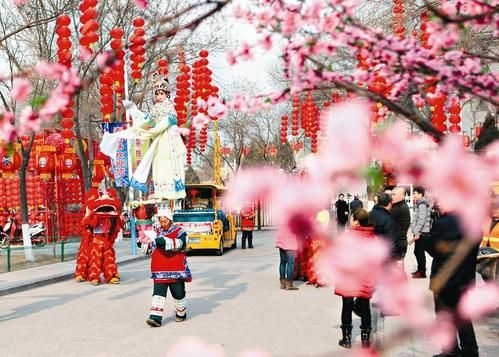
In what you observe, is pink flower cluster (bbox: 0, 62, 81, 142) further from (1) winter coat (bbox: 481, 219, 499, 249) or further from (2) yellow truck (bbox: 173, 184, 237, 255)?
(2) yellow truck (bbox: 173, 184, 237, 255)

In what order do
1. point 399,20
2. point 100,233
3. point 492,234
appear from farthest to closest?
point 100,233 < point 399,20 < point 492,234

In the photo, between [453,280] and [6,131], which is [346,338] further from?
[6,131]

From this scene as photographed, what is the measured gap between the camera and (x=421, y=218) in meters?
11.6

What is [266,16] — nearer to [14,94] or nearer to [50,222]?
[14,94]

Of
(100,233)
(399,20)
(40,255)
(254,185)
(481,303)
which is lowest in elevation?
(40,255)

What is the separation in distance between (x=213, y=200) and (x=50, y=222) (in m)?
7.06

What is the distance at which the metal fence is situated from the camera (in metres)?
16.0

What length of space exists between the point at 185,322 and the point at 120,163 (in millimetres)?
7596

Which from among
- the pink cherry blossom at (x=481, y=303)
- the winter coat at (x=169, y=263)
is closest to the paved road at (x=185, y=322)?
the winter coat at (x=169, y=263)

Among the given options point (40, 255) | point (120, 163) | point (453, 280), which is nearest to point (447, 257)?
point (453, 280)

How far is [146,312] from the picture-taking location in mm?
9219

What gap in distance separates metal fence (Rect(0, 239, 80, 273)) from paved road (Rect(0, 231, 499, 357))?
11.7 feet

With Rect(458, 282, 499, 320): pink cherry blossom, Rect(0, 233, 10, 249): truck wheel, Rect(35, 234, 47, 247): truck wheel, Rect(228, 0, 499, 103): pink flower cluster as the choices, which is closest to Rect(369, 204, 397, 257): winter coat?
Rect(228, 0, 499, 103): pink flower cluster

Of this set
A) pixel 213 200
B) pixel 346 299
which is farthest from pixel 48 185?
pixel 346 299
